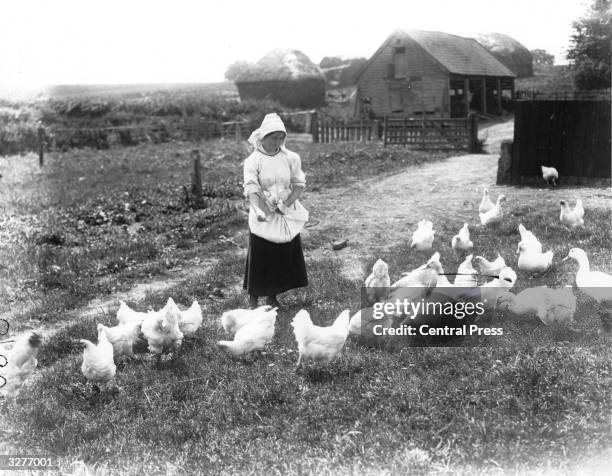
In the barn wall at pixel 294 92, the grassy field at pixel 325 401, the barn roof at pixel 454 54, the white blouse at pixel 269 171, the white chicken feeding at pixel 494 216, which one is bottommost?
the grassy field at pixel 325 401

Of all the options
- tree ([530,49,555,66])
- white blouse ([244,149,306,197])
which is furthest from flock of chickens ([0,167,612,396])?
tree ([530,49,555,66])

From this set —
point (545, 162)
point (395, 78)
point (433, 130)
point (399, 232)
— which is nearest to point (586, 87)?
point (395, 78)

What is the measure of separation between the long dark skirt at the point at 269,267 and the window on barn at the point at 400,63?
27572mm

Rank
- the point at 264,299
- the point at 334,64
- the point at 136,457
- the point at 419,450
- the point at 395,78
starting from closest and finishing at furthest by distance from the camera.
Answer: the point at 419,450 < the point at 136,457 < the point at 264,299 < the point at 395,78 < the point at 334,64

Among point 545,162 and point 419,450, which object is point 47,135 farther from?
point 419,450

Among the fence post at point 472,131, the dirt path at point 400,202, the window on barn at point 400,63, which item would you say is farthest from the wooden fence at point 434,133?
the window on barn at point 400,63

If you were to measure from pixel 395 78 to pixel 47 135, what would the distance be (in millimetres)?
17690

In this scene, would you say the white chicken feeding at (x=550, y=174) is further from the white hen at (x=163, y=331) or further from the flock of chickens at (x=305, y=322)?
the white hen at (x=163, y=331)

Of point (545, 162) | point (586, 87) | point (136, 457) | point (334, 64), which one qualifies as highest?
point (334, 64)

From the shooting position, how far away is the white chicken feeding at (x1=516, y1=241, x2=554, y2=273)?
6441 mm

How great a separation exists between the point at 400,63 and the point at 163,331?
2945 cm

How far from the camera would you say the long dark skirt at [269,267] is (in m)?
6.20

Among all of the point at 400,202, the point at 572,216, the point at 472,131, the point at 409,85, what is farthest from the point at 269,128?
the point at 409,85

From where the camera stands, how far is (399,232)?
962 cm
